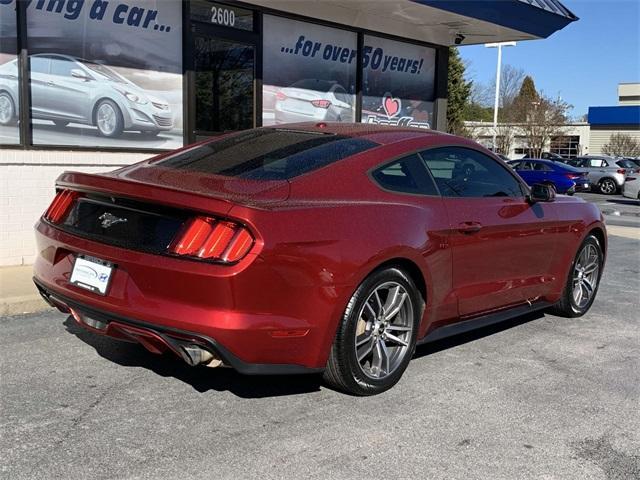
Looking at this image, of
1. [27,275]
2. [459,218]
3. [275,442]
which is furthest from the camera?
[27,275]

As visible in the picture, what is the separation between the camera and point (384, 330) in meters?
3.99

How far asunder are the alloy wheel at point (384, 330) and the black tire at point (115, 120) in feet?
17.2

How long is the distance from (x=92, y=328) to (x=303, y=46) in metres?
7.52

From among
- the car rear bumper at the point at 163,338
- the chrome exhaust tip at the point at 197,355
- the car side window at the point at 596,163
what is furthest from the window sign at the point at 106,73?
the car side window at the point at 596,163

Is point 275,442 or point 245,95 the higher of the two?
point 245,95

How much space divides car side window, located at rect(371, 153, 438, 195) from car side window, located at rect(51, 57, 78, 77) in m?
4.88

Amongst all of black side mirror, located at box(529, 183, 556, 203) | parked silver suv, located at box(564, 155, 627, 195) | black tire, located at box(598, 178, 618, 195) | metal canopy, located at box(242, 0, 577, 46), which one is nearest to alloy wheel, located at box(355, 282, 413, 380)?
black side mirror, located at box(529, 183, 556, 203)

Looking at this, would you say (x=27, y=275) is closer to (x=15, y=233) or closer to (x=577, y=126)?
(x=15, y=233)

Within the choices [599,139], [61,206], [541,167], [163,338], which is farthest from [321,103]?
[599,139]

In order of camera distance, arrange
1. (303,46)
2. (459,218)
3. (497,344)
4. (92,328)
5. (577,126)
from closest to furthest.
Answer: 1. (92,328)
2. (459,218)
3. (497,344)
4. (303,46)
5. (577,126)

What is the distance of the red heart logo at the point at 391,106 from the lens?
1191cm

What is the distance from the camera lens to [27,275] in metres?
6.64

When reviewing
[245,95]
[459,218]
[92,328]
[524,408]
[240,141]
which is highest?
[245,95]

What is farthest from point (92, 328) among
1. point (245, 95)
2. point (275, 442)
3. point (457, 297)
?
point (245, 95)
